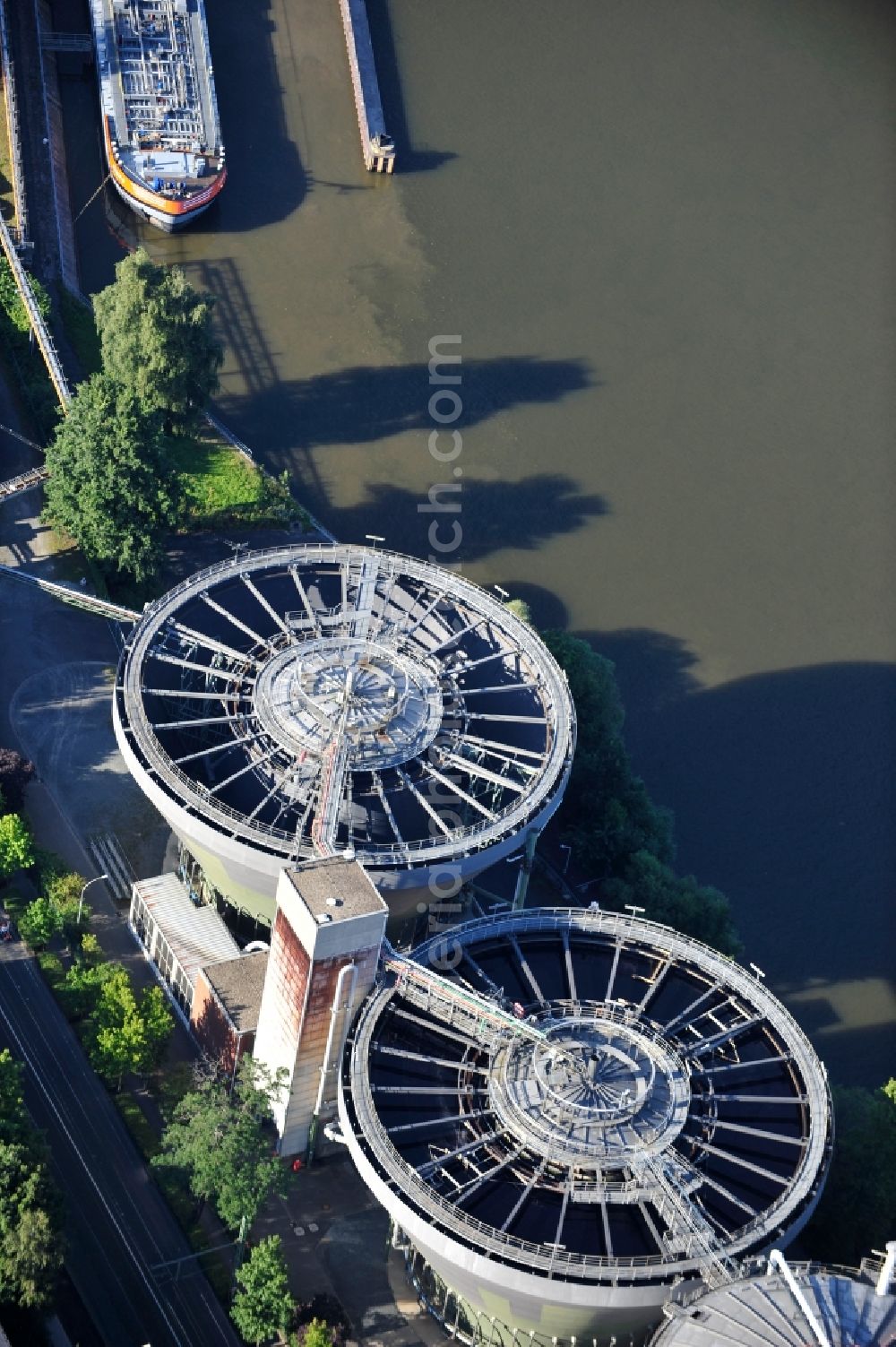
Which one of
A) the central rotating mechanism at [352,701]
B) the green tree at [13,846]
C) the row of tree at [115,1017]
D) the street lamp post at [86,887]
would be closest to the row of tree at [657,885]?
the central rotating mechanism at [352,701]

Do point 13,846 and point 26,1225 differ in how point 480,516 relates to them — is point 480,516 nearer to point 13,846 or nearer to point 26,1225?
point 13,846

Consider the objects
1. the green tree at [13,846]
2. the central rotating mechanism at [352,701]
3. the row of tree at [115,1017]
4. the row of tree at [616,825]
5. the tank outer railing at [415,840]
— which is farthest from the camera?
the row of tree at [616,825]

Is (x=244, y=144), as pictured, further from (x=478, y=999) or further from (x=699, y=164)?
(x=478, y=999)

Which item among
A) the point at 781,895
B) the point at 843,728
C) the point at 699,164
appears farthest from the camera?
the point at 699,164

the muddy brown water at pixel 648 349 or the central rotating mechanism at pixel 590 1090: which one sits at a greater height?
the muddy brown water at pixel 648 349

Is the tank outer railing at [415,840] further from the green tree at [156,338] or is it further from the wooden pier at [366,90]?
the wooden pier at [366,90]

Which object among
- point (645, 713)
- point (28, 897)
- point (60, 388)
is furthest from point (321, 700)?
point (60, 388)

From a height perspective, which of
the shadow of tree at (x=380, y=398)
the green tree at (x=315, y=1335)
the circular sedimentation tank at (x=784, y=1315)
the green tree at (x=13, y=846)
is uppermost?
the shadow of tree at (x=380, y=398)

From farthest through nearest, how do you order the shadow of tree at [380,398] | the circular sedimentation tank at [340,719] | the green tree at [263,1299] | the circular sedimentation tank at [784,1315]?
the shadow of tree at [380,398] < the circular sedimentation tank at [340,719] < the green tree at [263,1299] < the circular sedimentation tank at [784,1315]
